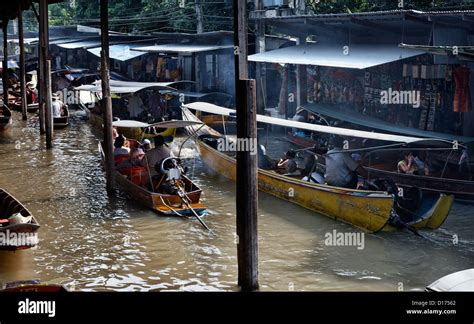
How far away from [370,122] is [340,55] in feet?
8.53

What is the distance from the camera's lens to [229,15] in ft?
89.6

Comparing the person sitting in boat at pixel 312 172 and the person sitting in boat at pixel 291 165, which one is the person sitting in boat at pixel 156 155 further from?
the person sitting in boat at pixel 312 172

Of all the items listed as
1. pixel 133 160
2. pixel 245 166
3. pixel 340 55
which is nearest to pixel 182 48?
pixel 340 55

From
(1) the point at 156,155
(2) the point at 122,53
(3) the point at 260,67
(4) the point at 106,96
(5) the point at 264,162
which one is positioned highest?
(2) the point at 122,53

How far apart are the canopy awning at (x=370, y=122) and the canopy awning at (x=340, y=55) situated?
51.7 inches

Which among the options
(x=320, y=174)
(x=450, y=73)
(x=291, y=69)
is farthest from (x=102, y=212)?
(x=291, y=69)

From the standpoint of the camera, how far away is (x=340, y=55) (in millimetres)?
17703

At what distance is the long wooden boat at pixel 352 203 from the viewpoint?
11.2m

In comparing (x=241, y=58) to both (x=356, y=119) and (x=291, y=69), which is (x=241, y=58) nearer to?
(x=356, y=119)

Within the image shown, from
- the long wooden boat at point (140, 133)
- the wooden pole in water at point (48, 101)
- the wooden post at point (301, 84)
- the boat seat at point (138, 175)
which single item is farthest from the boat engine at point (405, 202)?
the wooden pole in water at point (48, 101)

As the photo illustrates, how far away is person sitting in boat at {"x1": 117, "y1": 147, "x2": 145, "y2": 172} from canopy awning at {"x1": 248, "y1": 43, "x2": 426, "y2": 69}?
205 inches

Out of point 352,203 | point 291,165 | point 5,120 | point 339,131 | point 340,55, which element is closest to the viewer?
point 352,203

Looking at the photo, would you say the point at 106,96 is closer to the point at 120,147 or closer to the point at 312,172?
the point at 120,147
